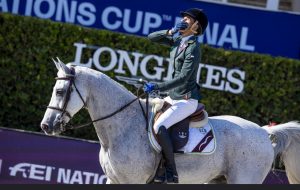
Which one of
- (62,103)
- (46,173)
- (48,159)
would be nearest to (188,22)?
(62,103)

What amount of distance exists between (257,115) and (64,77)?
5177 millimetres

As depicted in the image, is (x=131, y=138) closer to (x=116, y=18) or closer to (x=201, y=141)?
(x=201, y=141)

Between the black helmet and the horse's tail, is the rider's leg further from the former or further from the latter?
the horse's tail

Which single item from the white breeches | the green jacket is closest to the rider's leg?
the white breeches

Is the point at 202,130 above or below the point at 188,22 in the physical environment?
below

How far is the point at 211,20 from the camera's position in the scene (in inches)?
532

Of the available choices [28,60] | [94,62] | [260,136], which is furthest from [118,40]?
[260,136]

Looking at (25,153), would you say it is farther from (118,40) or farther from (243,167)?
(243,167)

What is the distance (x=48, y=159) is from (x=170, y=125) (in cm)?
336

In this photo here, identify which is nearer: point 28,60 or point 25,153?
point 25,153

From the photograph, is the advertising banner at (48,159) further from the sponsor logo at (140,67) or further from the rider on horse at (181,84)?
the rider on horse at (181,84)

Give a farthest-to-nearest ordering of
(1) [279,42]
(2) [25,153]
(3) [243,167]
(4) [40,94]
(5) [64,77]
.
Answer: (1) [279,42] < (4) [40,94] < (2) [25,153] < (3) [243,167] < (5) [64,77]

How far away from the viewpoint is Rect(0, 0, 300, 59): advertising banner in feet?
43.7

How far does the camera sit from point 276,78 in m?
12.7
